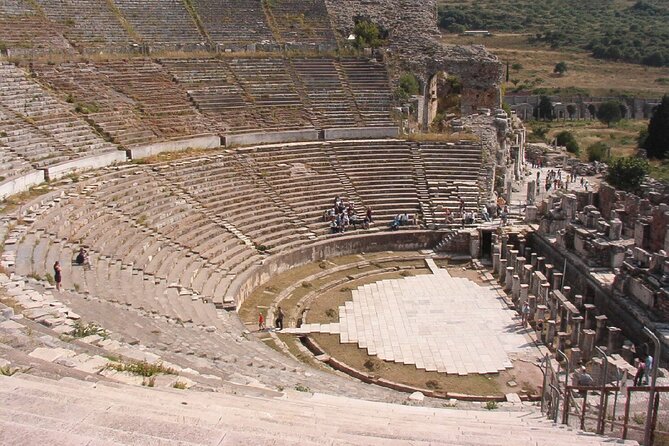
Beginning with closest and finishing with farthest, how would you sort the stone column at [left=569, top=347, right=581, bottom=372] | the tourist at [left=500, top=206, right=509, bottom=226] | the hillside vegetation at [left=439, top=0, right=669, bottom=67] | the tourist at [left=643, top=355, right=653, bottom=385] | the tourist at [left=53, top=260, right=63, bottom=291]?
the tourist at [left=643, top=355, right=653, bottom=385] < the tourist at [left=53, top=260, right=63, bottom=291] < the stone column at [left=569, top=347, right=581, bottom=372] < the tourist at [left=500, top=206, right=509, bottom=226] < the hillside vegetation at [left=439, top=0, right=669, bottom=67]

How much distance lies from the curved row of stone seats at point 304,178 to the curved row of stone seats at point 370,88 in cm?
302

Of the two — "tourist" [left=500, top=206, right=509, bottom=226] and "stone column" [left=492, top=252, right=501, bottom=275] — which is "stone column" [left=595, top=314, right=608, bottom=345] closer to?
"stone column" [left=492, top=252, right=501, bottom=275]

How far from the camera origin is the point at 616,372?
12180mm

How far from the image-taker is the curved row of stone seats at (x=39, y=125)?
20172 millimetres

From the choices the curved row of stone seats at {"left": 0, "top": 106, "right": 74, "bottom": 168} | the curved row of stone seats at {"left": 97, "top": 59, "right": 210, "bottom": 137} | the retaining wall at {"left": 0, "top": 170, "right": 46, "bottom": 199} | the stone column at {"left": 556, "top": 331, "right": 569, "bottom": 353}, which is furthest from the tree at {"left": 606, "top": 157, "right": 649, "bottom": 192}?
the retaining wall at {"left": 0, "top": 170, "right": 46, "bottom": 199}

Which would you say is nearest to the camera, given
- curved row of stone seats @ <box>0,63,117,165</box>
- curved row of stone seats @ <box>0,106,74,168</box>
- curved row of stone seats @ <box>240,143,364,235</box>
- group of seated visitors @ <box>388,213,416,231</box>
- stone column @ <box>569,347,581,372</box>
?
stone column @ <box>569,347,581,372</box>

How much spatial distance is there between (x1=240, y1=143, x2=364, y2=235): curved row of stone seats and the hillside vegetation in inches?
2473

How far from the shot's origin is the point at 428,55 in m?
32.0

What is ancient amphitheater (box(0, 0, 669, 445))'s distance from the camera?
7.68 metres

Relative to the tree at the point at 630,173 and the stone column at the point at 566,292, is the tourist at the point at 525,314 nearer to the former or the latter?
the stone column at the point at 566,292

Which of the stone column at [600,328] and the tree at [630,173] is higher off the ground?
the tree at [630,173]

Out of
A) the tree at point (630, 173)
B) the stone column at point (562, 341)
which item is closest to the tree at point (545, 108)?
the tree at point (630, 173)

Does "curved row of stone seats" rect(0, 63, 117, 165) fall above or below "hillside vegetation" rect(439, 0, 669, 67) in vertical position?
below

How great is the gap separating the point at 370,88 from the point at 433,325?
1497 cm
